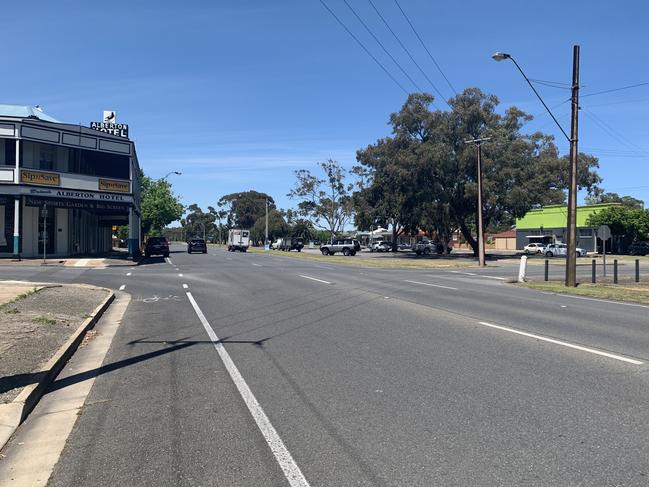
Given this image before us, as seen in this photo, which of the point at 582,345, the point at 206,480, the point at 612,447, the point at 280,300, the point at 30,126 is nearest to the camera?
the point at 206,480

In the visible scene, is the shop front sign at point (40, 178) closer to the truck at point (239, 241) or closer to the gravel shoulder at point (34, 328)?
the gravel shoulder at point (34, 328)

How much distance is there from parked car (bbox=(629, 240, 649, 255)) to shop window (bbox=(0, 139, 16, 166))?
209ft

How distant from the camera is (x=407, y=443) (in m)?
5.02

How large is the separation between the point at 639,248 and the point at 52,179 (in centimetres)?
6164

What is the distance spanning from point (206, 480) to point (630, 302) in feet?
53.8

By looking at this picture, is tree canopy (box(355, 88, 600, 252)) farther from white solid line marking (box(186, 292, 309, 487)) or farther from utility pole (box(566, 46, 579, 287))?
white solid line marking (box(186, 292, 309, 487))

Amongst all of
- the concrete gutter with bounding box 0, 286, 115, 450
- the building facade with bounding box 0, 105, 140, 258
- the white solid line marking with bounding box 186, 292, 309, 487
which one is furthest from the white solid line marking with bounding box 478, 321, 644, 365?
the building facade with bounding box 0, 105, 140, 258

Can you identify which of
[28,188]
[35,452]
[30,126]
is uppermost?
[30,126]

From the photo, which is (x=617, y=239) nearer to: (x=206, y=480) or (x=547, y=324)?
(x=547, y=324)

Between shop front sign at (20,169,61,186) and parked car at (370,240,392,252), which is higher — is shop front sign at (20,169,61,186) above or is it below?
above

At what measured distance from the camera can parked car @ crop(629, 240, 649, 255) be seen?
65.9m

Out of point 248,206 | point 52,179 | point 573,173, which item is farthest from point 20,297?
point 248,206

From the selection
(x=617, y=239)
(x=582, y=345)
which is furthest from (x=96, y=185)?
(x=617, y=239)

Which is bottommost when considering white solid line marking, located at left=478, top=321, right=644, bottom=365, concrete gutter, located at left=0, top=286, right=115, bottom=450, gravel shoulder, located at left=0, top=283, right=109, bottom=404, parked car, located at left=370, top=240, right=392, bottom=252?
concrete gutter, located at left=0, top=286, right=115, bottom=450
